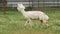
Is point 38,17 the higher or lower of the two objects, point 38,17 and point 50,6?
the higher

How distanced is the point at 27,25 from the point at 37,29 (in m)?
0.65

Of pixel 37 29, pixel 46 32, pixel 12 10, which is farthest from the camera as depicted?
pixel 12 10

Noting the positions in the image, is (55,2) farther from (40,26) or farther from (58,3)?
(40,26)

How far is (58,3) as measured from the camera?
Answer: 63.8ft

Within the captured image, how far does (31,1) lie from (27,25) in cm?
1029

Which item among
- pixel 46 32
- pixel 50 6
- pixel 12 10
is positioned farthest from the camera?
pixel 50 6

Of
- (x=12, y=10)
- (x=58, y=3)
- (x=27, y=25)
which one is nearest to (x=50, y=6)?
(x=58, y=3)

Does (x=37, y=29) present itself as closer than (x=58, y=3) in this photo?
Yes

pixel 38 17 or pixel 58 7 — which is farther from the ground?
pixel 38 17

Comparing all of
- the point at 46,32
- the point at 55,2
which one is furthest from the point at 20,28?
the point at 55,2

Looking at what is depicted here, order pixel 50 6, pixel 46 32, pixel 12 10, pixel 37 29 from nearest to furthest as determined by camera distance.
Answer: pixel 46 32
pixel 37 29
pixel 12 10
pixel 50 6

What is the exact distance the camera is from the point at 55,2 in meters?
20.1

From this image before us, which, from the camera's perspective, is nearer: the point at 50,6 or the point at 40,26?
the point at 40,26

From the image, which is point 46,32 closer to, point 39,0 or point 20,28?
point 20,28
